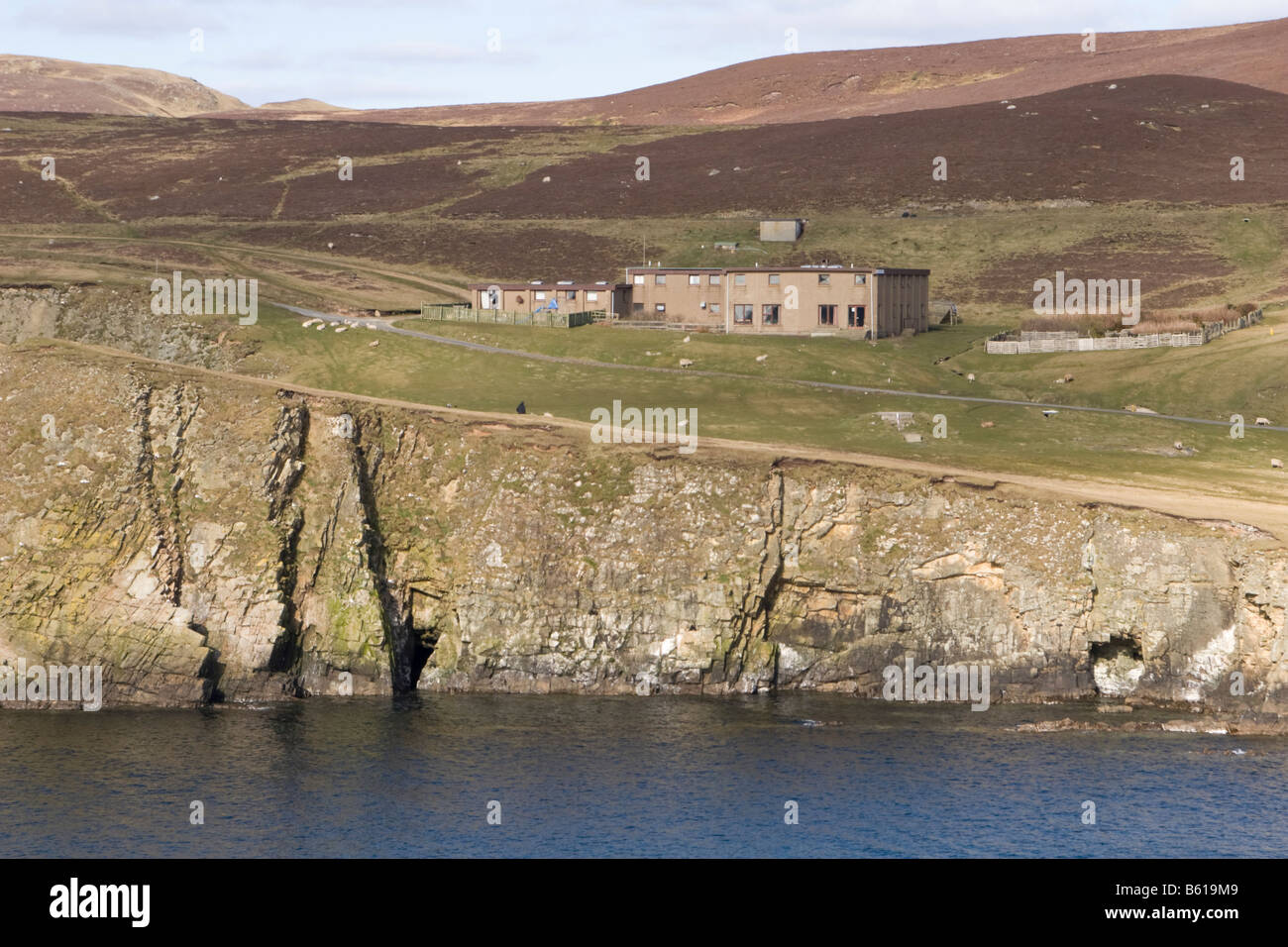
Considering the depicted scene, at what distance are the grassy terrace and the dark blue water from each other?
22.5m

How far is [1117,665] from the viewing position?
3027 inches

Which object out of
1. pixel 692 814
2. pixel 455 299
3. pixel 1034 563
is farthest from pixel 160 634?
pixel 455 299

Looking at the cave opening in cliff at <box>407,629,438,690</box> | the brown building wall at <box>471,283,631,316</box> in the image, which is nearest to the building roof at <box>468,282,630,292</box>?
the brown building wall at <box>471,283,631,316</box>

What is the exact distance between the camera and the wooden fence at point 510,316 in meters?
128

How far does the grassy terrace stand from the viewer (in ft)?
300

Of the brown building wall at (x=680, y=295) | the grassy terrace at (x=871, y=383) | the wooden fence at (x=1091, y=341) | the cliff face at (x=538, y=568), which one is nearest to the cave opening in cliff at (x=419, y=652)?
the cliff face at (x=538, y=568)

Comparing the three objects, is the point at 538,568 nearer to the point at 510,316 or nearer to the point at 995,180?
the point at 510,316

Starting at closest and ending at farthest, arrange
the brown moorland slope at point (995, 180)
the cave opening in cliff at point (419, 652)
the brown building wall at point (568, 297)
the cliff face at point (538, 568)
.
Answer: the cliff face at point (538, 568), the cave opening in cliff at point (419, 652), the brown building wall at point (568, 297), the brown moorland slope at point (995, 180)

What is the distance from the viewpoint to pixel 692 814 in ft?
196

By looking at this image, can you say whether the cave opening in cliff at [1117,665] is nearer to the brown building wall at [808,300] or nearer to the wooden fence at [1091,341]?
the wooden fence at [1091,341]

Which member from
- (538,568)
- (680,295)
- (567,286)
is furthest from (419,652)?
(680,295)

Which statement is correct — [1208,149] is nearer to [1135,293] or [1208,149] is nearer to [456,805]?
[1135,293]

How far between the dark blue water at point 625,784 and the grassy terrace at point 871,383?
2253 cm

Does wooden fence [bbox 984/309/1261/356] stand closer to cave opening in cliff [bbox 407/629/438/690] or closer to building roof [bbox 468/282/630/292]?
building roof [bbox 468/282/630/292]
